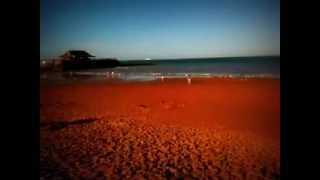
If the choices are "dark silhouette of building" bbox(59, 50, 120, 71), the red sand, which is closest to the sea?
"dark silhouette of building" bbox(59, 50, 120, 71)

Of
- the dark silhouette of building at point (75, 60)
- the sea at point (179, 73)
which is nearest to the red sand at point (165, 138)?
the sea at point (179, 73)

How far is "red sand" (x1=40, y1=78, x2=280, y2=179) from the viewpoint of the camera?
11.4 ft

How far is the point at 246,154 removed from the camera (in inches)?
158

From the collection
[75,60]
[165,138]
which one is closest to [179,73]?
[75,60]

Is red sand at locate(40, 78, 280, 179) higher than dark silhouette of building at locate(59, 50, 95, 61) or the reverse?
the reverse

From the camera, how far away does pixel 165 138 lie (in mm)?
4777

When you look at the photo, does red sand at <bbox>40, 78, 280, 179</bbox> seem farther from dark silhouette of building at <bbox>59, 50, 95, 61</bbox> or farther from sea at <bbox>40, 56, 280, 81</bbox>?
dark silhouette of building at <bbox>59, 50, 95, 61</bbox>

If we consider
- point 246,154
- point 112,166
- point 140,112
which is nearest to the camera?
point 112,166

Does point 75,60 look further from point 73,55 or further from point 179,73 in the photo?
point 179,73

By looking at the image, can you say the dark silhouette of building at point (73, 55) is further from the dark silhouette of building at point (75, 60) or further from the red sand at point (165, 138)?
the red sand at point (165, 138)

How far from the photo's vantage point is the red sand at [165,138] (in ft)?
11.4
